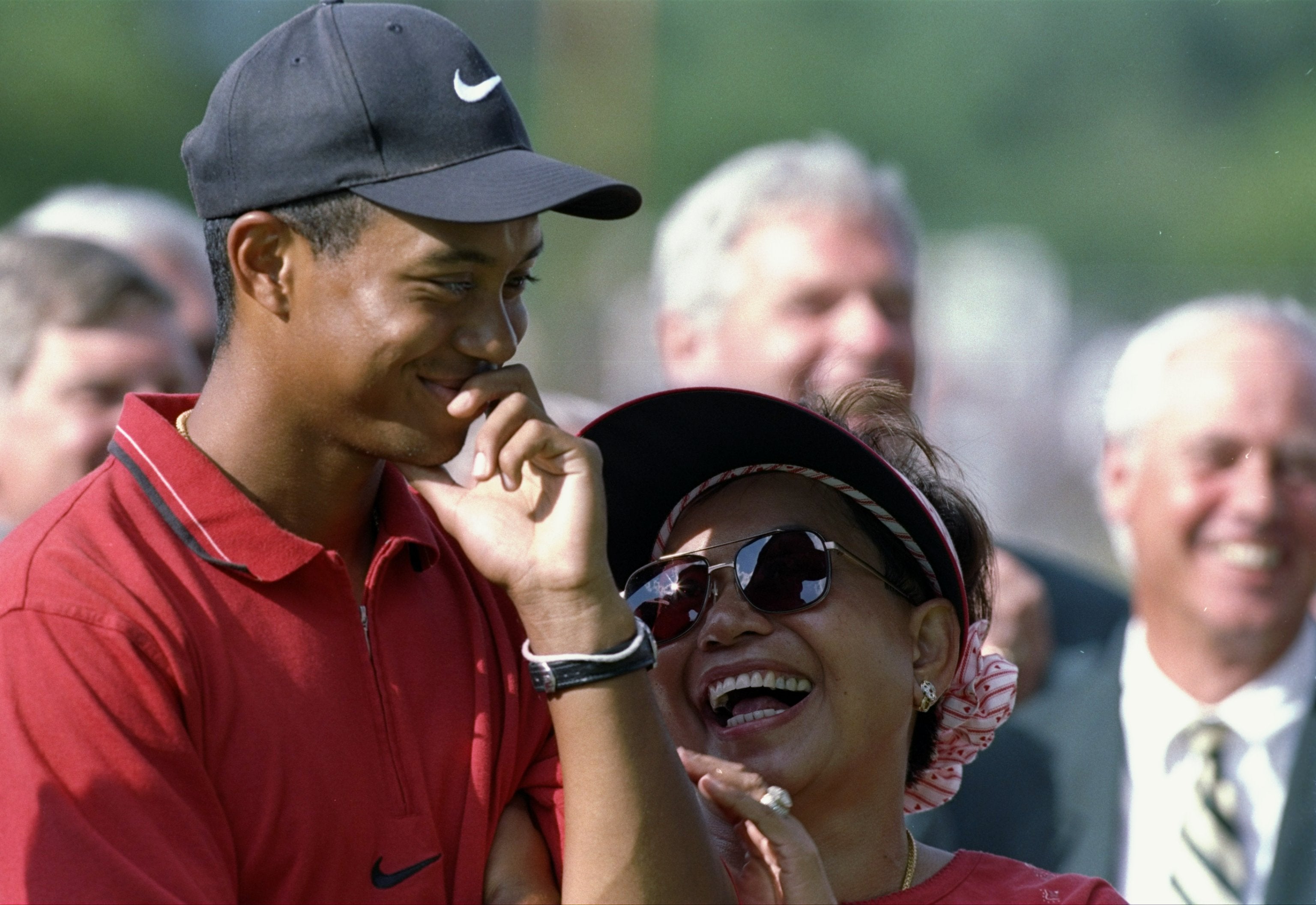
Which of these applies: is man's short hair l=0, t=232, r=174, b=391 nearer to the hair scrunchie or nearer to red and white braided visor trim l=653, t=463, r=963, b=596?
red and white braided visor trim l=653, t=463, r=963, b=596

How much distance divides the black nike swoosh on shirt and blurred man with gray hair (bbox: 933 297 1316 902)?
207cm

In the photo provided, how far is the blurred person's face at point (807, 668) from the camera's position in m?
2.39

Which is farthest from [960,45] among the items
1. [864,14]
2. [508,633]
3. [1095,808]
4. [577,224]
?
[508,633]

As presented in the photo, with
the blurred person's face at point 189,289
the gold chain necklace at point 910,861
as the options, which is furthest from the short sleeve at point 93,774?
the blurred person's face at point 189,289

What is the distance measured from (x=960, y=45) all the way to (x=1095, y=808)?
2.41 m

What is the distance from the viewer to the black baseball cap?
1838 millimetres

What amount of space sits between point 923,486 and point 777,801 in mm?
746

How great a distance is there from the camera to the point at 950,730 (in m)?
2.68

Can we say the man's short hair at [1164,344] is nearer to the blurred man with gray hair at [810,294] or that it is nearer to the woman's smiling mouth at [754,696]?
the blurred man with gray hair at [810,294]

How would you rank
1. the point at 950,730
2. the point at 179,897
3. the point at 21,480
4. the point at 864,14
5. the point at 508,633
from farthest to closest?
the point at 864,14 < the point at 21,480 < the point at 950,730 < the point at 508,633 < the point at 179,897

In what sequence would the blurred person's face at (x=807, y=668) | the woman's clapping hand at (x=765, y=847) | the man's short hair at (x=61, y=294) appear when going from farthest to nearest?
1. the man's short hair at (x=61, y=294)
2. the blurred person's face at (x=807, y=668)
3. the woman's clapping hand at (x=765, y=847)

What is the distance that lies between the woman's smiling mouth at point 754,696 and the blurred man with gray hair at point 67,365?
173 cm

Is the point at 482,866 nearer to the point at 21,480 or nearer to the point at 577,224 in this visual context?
the point at 21,480

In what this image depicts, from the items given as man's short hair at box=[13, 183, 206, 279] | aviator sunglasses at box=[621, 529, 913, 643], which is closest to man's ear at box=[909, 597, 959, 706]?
aviator sunglasses at box=[621, 529, 913, 643]
